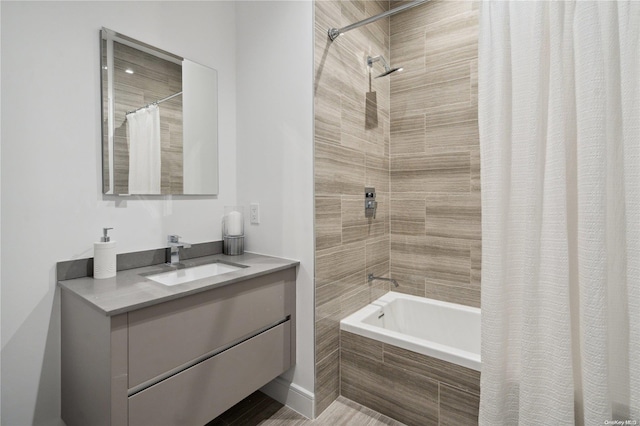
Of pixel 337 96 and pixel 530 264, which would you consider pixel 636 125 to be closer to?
pixel 530 264

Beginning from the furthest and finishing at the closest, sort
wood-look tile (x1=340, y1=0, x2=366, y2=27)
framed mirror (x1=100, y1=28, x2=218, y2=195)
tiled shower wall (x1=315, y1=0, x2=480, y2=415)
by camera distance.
Answer: wood-look tile (x1=340, y1=0, x2=366, y2=27) → tiled shower wall (x1=315, y1=0, x2=480, y2=415) → framed mirror (x1=100, y1=28, x2=218, y2=195)

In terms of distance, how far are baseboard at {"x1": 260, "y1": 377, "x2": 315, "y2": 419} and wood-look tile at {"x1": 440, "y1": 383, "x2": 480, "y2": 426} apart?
69 centimetres

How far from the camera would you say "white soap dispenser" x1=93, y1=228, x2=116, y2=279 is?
1.42 m

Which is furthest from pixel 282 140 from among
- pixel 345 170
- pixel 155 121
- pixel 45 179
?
pixel 45 179

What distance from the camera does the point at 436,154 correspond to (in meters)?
2.23

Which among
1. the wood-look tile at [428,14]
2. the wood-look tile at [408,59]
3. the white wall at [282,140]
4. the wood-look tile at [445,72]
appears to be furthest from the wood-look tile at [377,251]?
the wood-look tile at [428,14]

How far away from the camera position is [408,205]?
2.38 metres

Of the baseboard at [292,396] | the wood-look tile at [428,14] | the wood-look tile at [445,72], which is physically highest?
the wood-look tile at [428,14]

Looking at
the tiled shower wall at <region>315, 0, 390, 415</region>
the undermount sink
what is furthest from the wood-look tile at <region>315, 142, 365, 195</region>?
the undermount sink

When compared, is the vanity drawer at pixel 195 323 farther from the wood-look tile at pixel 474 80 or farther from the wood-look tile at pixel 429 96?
the wood-look tile at pixel 474 80

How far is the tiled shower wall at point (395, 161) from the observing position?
1832mm

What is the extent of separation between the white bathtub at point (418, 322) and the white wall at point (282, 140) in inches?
14.8

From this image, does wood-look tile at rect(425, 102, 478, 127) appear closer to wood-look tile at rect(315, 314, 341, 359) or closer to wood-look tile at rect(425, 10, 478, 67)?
wood-look tile at rect(425, 10, 478, 67)

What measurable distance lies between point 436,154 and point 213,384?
1928 mm
